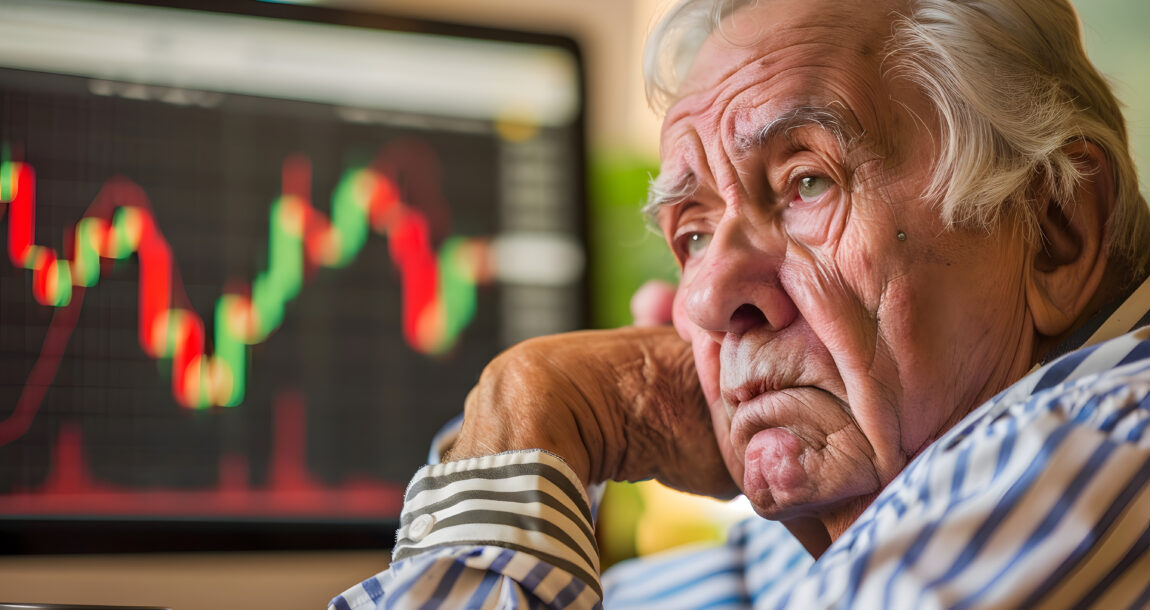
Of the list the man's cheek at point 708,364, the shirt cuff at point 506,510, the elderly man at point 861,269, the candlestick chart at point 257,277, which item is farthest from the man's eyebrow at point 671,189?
the candlestick chart at point 257,277

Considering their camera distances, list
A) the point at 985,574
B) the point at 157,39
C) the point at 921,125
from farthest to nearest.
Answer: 1. the point at 157,39
2. the point at 921,125
3. the point at 985,574

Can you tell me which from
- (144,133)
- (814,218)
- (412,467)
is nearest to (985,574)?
(814,218)

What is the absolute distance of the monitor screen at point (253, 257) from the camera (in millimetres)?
1184

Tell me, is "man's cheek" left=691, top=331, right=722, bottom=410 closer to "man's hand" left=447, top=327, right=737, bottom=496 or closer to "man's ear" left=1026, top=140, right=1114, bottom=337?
"man's hand" left=447, top=327, right=737, bottom=496

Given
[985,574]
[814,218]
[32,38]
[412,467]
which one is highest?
[32,38]

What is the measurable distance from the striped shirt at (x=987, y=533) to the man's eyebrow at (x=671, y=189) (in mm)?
302

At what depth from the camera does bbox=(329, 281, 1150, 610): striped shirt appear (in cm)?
47

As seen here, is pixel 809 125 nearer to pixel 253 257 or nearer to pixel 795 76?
pixel 795 76

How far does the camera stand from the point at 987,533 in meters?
0.47

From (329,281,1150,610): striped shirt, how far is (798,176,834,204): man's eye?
7.7 inches

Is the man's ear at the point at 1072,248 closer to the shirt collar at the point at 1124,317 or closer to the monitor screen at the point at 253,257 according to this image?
the shirt collar at the point at 1124,317

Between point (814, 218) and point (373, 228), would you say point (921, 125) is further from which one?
point (373, 228)

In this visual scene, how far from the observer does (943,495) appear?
1.61 feet

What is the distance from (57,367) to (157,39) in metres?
0.47
